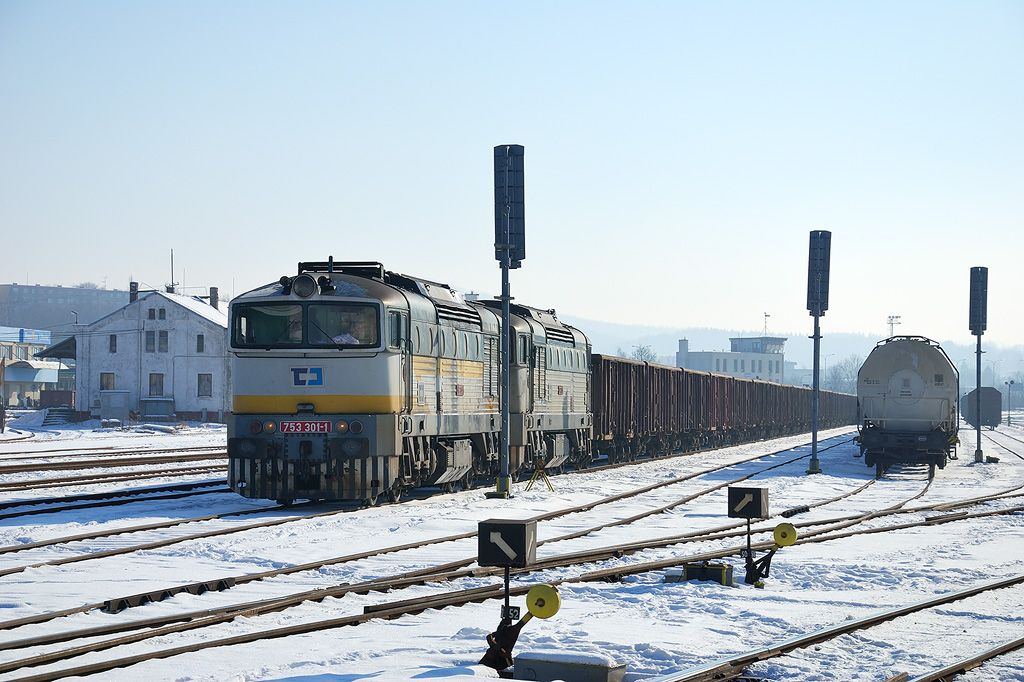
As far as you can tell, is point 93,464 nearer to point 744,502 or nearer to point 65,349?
point 744,502

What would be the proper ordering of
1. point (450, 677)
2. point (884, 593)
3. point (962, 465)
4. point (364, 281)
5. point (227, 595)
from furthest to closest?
point (962, 465), point (364, 281), point (884, 593), point (227, 595), point (450, 677)

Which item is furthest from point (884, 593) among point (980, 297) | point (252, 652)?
point (980, 297)

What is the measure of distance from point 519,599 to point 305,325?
30.7ft

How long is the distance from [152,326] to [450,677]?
209ft

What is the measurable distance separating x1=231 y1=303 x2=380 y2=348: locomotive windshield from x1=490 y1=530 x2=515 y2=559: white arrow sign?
10.0 meters

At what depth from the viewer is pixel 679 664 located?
891 centimetres

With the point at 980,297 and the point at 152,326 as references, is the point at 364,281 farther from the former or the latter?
the point at 152,326

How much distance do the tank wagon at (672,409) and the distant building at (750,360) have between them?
11620cm

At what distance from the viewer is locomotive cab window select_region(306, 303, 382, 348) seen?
64.0 ft

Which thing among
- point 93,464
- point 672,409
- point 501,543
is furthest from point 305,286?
point 672,409

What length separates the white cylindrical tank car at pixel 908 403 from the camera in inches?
1382

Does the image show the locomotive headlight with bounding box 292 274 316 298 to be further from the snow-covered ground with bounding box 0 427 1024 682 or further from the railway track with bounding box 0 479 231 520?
the railway track with bounding box 0 479 231 520

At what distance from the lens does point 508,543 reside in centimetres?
969

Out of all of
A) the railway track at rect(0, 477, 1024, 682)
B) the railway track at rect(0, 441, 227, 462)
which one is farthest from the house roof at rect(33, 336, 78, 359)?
the railway track at rect(0, 477, 1024, 682)
